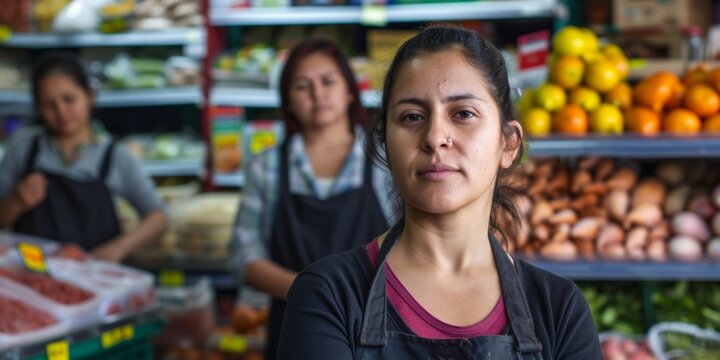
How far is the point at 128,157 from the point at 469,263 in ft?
9.42

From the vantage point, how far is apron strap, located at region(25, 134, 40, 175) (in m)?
3.98

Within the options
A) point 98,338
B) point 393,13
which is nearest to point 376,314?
point 98,338

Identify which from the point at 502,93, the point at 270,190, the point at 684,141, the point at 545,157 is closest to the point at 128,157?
the point at 270,190

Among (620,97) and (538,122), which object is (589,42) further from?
(538,122)

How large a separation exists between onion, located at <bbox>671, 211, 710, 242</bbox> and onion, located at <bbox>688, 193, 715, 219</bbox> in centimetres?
4

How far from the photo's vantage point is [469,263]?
152cm

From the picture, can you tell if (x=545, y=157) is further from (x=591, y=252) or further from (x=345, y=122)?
(x=345, y=122)

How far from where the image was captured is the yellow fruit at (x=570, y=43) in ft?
11.8

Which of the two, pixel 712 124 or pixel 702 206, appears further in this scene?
pixel 702 206

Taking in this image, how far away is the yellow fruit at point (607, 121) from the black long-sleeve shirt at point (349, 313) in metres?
1.89

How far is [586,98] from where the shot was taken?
3.42 m

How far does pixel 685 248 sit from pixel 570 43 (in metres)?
0.87

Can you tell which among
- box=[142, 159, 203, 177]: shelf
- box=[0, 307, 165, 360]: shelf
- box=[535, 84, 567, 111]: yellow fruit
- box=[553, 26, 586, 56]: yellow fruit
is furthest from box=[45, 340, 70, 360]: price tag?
box=[142, 159, 203, 177]: shelf

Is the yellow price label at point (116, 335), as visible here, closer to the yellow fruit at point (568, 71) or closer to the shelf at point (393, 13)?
the yellow fruit at point (568, 71)
